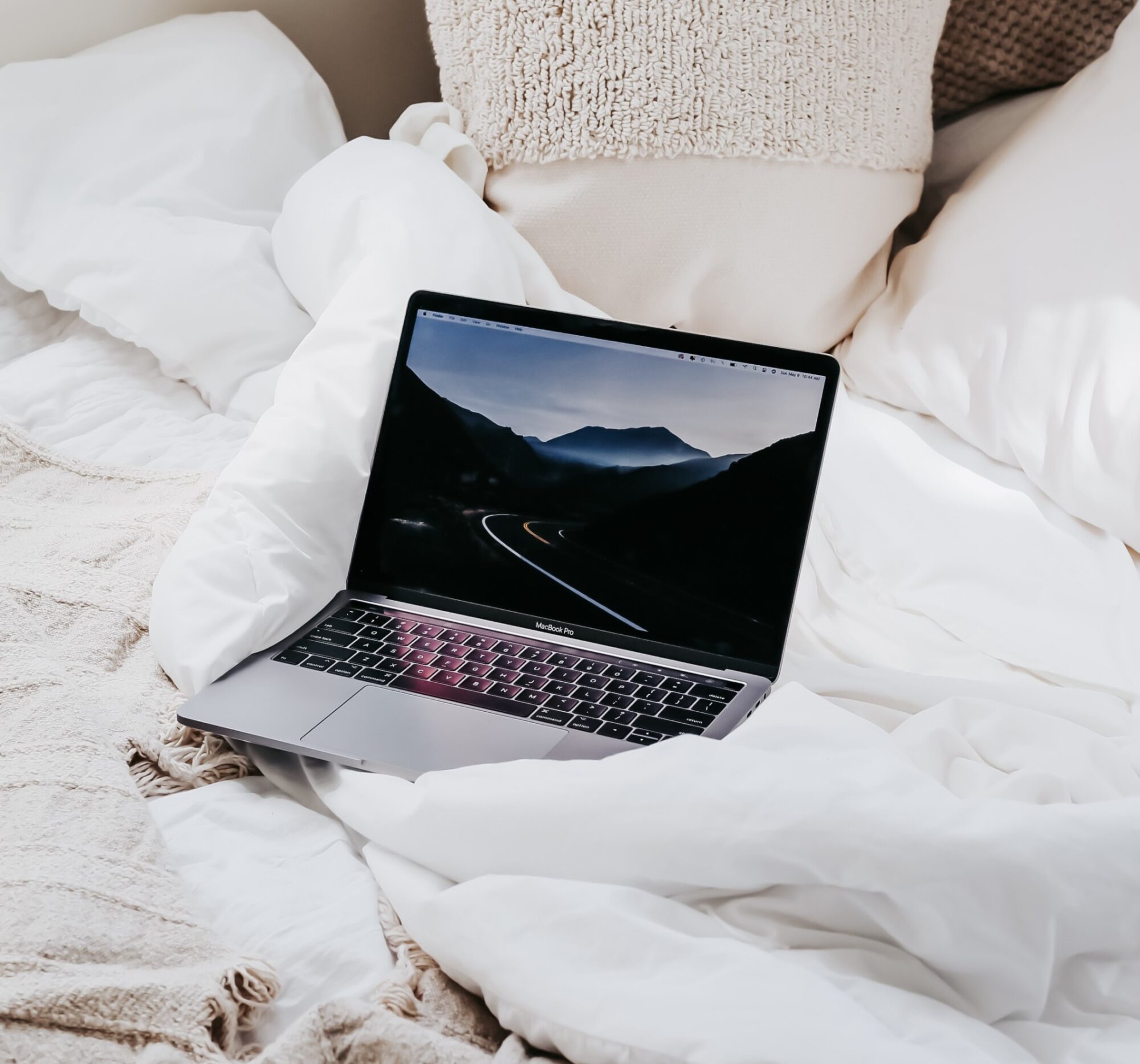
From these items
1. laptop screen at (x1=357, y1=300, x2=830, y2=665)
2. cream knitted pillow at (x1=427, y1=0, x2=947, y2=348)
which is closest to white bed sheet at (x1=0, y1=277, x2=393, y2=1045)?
laptop screen at (x1=357, y1=300, x2=830, y2=665)

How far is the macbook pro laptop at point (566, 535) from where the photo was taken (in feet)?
2.27

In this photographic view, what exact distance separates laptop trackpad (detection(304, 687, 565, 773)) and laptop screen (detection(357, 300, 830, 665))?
4.6 inches

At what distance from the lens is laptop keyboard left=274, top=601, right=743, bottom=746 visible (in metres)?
0.67

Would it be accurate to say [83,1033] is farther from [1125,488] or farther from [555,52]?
[555,52]

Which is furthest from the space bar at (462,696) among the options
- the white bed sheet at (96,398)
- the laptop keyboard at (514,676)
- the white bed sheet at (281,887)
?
the white bed sheet at (96,398)

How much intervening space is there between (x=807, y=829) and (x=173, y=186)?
1044 millimetres

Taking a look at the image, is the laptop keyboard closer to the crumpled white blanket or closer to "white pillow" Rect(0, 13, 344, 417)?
the crumpled white blanket

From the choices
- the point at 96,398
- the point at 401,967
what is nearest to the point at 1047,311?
the point at 401,967

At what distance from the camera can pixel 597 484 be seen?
77 centimetres

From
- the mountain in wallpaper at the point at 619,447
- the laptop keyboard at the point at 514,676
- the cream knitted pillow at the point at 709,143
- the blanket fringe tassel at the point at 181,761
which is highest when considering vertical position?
the cream knitted pillow at the point at 709,143

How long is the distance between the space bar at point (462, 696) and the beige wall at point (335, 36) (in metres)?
1.14

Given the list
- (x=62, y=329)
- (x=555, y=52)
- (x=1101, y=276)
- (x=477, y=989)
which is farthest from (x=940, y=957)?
(x=62, y=329)

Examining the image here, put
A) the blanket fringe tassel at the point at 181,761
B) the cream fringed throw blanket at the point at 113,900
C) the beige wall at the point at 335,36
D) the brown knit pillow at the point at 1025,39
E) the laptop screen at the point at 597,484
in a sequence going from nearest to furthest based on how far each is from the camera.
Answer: the cream fringed throw blanket at the point at 113,900 → the blanket fringe tassel at the point at 181,761 → the laptop screen at the point at 597,484 → the brown knit pillow at the point at 1025,39 → the beige wall at the point at 335,36

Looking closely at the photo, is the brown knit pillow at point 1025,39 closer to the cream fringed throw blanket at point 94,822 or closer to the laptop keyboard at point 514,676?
the laptop keyboard at point 514,676
